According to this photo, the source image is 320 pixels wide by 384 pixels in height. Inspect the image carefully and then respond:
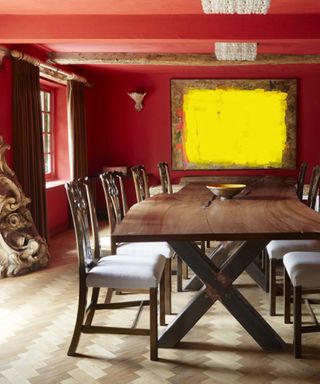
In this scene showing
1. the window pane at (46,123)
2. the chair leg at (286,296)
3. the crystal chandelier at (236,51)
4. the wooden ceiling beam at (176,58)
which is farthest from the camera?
the window pane at (46,123)

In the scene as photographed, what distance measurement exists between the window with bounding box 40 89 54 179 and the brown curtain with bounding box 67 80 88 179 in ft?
1.02

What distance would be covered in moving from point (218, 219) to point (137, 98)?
220 inches

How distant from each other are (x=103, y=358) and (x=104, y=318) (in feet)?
2.20

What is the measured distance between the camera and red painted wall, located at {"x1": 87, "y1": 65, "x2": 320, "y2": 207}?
825cm

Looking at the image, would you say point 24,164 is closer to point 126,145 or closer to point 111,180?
point 111,180

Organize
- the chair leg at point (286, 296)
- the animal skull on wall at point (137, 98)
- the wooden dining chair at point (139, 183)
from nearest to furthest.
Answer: the chair leg at point (286, 296)
the wooden dining chair at point (139, 183)
the animal skull on wall at point (137, 98)

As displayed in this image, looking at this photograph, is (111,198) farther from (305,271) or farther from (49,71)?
(49,71)

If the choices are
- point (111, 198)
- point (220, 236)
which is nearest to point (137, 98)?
point (111, 198)

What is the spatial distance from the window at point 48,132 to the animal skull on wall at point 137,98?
146 centimetres

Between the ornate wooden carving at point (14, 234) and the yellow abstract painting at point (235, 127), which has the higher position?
the yellow abstract painting at point (235, 127)

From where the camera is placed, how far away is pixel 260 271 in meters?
4.08

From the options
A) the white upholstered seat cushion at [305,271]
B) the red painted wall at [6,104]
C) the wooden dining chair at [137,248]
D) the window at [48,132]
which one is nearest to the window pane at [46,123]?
the window at [48,132]

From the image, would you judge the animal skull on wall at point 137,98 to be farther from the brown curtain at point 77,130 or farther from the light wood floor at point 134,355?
the light wood floor at point 134,355

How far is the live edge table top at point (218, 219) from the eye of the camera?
2502mm
